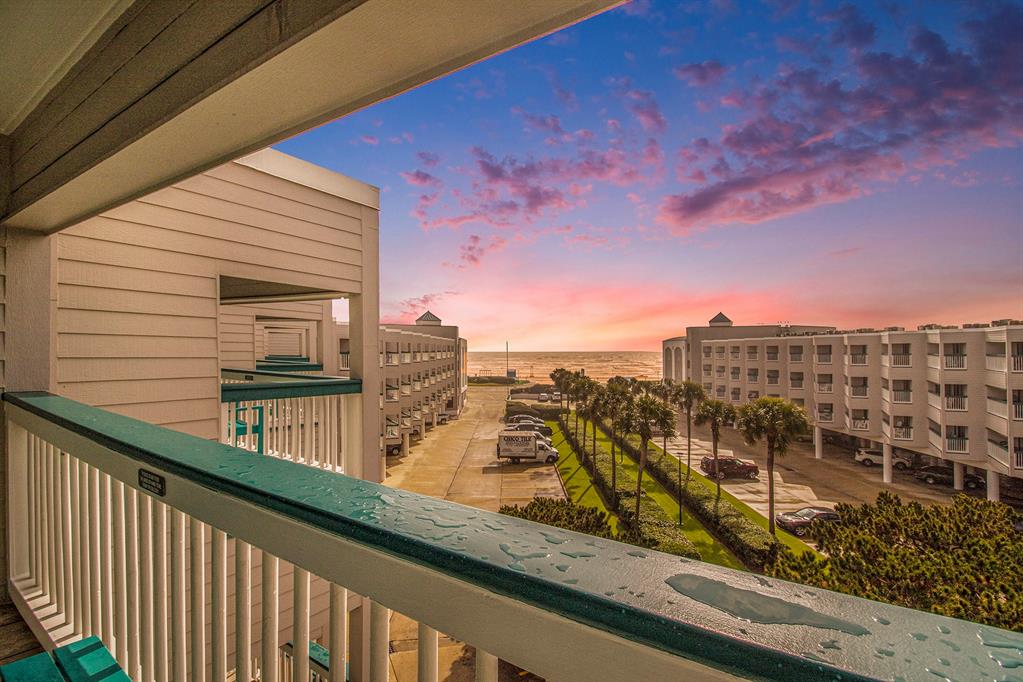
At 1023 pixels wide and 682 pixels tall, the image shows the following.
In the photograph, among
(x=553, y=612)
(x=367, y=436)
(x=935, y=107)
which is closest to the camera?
(x=553, y=612)

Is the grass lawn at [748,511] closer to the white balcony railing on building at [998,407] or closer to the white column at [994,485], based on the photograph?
the white column at [994,485]

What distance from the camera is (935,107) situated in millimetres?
46125

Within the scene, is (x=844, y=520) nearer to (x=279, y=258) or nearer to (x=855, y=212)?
(x=279, y=258)

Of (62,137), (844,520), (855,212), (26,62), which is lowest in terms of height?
(844,520)

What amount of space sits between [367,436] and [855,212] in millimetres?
50070

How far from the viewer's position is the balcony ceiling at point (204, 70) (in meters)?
0.81

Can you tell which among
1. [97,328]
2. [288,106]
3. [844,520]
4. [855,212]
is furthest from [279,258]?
[855,212]

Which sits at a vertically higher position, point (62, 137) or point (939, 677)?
point (62, 137)

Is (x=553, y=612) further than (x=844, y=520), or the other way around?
(x=844, y=520)

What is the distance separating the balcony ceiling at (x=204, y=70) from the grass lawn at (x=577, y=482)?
1631cm

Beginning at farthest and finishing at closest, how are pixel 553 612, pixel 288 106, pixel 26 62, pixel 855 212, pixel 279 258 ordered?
pixel 855 212
pixel 279 258
pixel 26 62
pixel 288 106
pixel 553 612

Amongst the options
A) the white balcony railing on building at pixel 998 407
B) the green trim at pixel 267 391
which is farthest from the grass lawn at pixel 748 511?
the green trim at pixel 267 391

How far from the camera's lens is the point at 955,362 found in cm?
1642

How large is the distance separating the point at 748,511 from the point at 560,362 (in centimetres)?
6326
